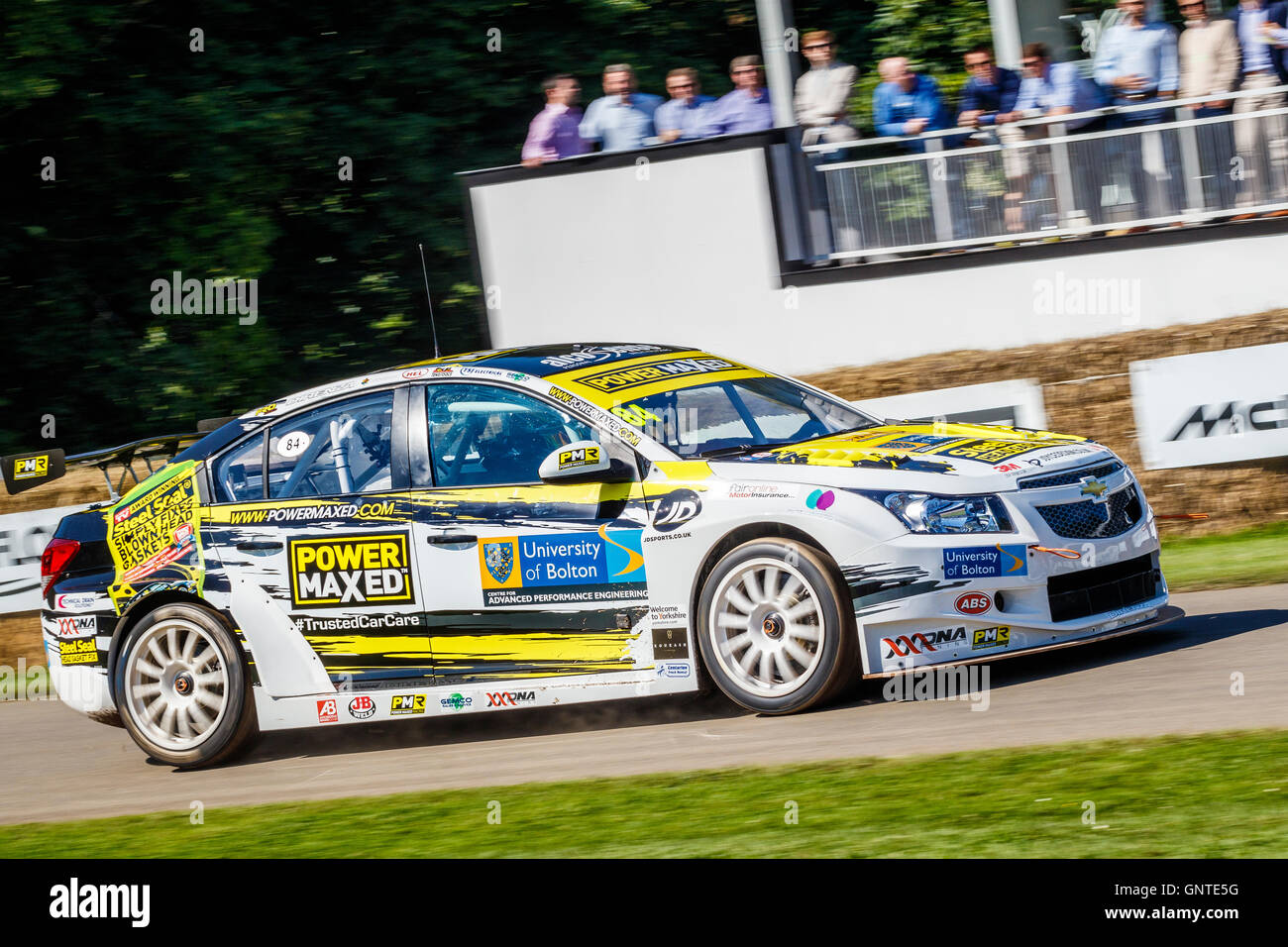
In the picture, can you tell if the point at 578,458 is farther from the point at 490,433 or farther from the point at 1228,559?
the point at 1228,559

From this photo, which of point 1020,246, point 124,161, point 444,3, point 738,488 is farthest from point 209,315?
point 738,488

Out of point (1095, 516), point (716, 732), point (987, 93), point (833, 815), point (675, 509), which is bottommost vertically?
point (833, 815)

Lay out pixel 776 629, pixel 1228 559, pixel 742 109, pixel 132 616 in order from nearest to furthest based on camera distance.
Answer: pixel 776 629, pixel 132 616, pixel 1228 559, pixel 742 109

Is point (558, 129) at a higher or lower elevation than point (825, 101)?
higher

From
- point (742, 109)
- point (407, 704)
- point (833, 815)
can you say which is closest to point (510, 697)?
point (407, 704)

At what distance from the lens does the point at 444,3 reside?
18406 millimetres

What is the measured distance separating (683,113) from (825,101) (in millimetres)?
1138

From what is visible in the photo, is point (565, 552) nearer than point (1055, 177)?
Yes

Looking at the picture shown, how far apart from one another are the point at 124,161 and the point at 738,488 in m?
11.9

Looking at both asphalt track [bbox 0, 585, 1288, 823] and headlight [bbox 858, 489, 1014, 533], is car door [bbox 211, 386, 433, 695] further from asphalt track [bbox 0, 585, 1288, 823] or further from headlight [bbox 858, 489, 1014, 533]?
headlight [bbox 858, 489, 1014, 533]

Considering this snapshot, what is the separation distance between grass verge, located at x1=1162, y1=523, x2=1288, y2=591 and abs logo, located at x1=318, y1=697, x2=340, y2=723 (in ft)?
15.5

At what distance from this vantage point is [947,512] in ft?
23.3

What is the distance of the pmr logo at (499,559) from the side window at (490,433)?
0.30 m

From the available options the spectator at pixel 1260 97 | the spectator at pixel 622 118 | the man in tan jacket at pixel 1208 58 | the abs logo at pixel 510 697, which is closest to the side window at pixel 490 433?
the abs logo at pixel 510 697
